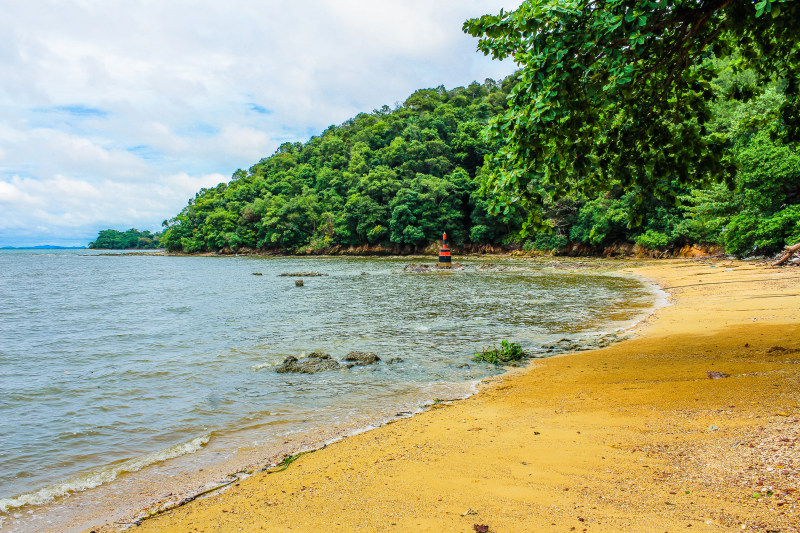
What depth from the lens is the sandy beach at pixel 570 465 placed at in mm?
3014

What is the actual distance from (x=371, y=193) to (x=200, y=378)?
213ft

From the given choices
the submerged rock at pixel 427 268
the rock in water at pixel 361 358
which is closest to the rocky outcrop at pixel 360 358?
the rock in water at pixel 361 358

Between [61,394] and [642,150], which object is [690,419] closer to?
[642,150]

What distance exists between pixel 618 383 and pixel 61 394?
9339 mm

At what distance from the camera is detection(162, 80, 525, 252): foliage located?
65.3 m

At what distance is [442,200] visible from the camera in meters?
65.9

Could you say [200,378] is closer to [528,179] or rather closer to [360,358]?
[360,358]

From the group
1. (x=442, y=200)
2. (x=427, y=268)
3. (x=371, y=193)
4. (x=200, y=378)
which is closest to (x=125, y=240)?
(x=371, y=193)

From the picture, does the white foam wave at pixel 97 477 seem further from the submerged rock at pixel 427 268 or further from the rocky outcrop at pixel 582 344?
the submerged rock at pixel 427 268

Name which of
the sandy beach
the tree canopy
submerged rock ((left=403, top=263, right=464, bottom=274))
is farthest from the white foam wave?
submerged rock ((left=403, top=263, right=464, bottom=274))

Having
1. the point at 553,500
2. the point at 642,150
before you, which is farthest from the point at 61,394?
the point at 642,150

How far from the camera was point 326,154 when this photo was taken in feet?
340

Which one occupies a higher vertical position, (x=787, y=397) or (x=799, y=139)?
(x=799, y=139)

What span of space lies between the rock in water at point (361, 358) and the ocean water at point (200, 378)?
34 centimetres
